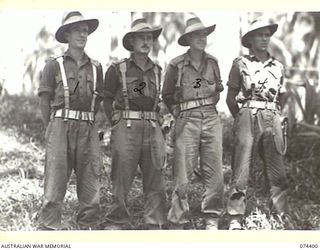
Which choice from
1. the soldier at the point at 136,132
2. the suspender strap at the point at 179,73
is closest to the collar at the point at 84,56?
the soldier at the point at 136,132

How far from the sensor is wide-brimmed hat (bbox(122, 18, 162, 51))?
94.3 inches

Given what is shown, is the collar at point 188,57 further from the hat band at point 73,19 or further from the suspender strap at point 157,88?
the hat band at point 73,19

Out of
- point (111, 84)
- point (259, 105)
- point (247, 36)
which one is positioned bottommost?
point (259, 105)

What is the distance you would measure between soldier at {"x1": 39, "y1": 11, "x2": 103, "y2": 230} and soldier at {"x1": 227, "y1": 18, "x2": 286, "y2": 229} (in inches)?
25.1

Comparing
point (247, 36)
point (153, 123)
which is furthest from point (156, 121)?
point (247, 36)

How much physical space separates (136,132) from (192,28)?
565 mm

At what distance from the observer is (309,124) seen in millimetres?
2514

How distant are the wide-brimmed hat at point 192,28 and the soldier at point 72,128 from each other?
42 centimetres

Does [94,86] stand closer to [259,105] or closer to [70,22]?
[70,22]

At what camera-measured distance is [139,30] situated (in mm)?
2396
